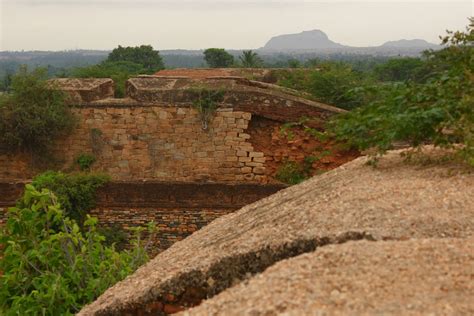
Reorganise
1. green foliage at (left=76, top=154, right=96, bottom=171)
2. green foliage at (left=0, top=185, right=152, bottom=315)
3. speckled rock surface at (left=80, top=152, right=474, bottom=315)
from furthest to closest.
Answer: green foliage at (left=76, top=154, right=96, bottom=171)
green foliage at (left=0, top=185, right=152, bottom=315)
speckled rock surface at (left=80, top=152, right=474, bottom=315)

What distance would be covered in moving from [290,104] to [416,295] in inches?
327

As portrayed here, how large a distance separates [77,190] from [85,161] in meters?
2.80

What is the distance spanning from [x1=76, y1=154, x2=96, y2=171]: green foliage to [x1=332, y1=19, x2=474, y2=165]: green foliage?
6.72 meters

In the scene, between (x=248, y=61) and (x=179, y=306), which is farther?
(x=248, y=61)

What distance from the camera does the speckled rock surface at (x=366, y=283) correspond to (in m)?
3.38

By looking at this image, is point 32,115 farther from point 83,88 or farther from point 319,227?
point 319,227

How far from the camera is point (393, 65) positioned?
46438 mm

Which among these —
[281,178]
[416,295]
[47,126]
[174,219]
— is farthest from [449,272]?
[47,126]

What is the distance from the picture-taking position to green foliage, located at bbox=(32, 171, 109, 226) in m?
9.49

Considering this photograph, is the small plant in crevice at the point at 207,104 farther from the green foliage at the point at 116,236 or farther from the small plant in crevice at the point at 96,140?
the green foliage at the point at 116,236

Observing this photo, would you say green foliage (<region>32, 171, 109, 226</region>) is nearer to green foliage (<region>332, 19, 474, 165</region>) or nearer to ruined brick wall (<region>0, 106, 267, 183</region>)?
ruined brick wall (<region>0, 106, 267, 183</region>)

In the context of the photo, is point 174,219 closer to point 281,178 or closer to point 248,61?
point 281,178

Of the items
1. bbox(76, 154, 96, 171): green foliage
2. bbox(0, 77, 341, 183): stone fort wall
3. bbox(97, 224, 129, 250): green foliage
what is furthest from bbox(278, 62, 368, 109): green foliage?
bbox(97, 224, 129, 250): green foliage

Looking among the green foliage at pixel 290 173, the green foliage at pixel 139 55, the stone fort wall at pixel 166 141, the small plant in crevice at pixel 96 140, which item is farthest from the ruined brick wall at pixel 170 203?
the green foliage at pixel 139 55
